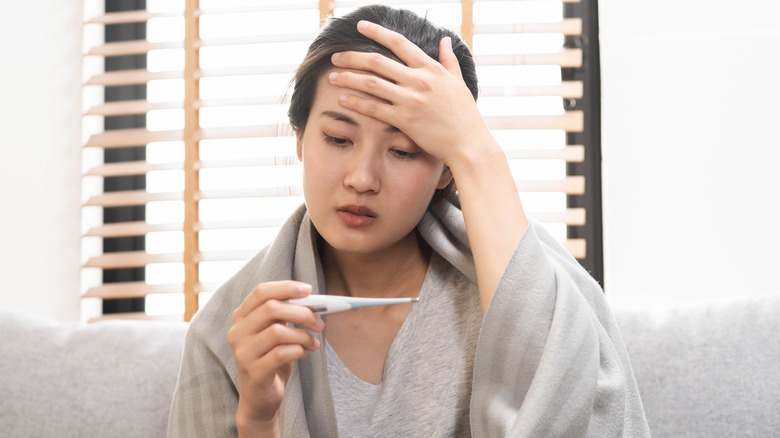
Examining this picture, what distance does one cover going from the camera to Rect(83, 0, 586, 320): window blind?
209cm

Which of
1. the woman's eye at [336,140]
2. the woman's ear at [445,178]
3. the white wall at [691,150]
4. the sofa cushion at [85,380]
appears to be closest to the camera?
the woman's eye at [336,140]

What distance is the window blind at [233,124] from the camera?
2.09 m

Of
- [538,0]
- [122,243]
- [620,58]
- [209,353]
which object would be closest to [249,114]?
[122,243]

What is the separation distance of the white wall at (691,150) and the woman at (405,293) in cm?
Answer: 81

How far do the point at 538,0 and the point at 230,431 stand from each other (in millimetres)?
1520

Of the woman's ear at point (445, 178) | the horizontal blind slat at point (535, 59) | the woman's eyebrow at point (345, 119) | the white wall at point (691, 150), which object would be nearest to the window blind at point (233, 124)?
the horizontal blind slat at point (535, 59)

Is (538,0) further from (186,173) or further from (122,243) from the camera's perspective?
(122,243)

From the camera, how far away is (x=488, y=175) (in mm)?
1156

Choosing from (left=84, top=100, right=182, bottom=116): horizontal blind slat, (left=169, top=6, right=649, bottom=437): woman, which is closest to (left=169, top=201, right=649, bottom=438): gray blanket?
(left=169, top=6, right=649, bottom=437): woman

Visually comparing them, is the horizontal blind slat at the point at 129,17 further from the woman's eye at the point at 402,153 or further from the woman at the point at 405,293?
the woman's eye at the point at 402,153

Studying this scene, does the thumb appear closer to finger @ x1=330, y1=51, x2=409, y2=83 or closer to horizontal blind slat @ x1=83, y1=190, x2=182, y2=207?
finger @ x1=330, y1=51, x2=409, y2=83

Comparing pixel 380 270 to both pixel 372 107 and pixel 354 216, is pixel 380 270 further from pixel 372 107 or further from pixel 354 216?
pixel 372 107

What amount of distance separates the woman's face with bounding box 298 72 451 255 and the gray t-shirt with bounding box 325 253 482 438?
0.17 metres

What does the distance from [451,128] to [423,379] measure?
1.28 feet
